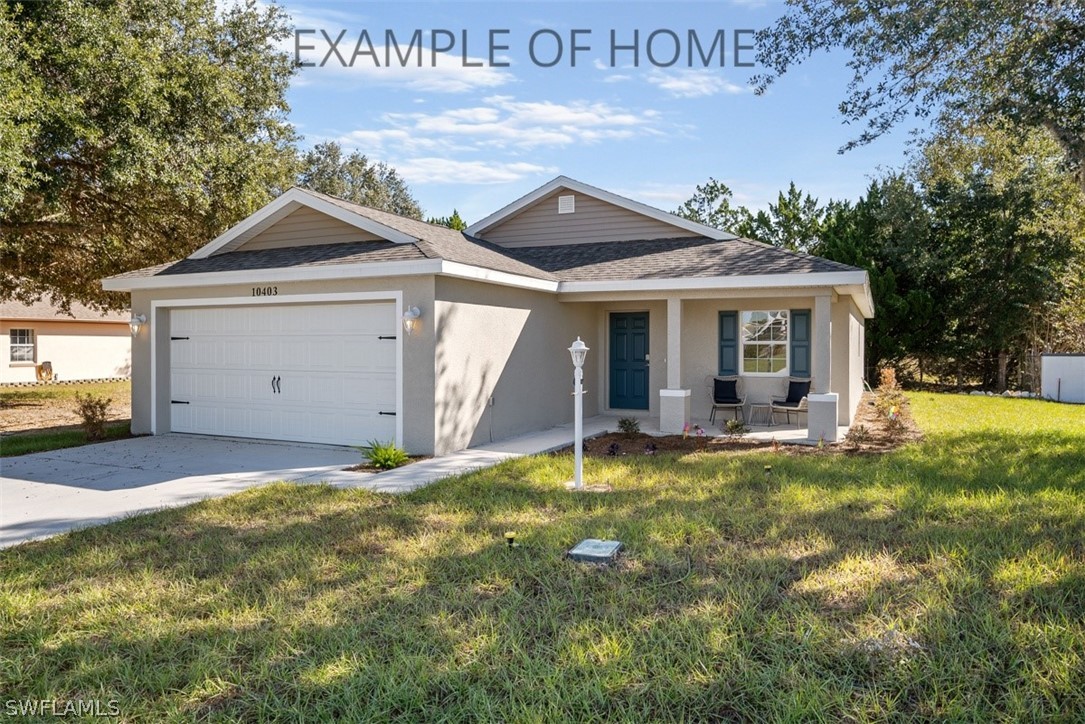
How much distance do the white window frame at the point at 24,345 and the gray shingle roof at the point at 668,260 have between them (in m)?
20.0

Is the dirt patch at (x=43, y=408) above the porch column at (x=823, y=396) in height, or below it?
below

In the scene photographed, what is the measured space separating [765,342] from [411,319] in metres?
6.80

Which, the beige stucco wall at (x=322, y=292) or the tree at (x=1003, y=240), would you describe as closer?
the beige stucco wall at (x=322, y=292)

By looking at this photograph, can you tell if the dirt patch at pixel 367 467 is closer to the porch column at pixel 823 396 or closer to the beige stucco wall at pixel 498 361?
the beige stucco wall at pixel 498 361

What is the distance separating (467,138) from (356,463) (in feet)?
49.9

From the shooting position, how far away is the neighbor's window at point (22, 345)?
2441 centimetres

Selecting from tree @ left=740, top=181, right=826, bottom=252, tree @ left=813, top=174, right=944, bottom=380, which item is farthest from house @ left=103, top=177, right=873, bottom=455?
tree @ left=740, top=181, right=826, bottom=252

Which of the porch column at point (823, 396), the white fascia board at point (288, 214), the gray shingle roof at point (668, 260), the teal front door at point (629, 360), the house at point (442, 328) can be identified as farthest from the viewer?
the teal front door at point (629, 360)

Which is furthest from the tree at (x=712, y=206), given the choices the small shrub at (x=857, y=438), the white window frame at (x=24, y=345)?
the white window frame at (x=24, y=345)

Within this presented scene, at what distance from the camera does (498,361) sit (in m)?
10.7

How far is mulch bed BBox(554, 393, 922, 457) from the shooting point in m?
9.59

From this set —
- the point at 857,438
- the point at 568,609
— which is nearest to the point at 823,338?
the point at 857,438

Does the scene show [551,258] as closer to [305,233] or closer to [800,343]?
[305,233]

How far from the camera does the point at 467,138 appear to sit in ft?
71.8
